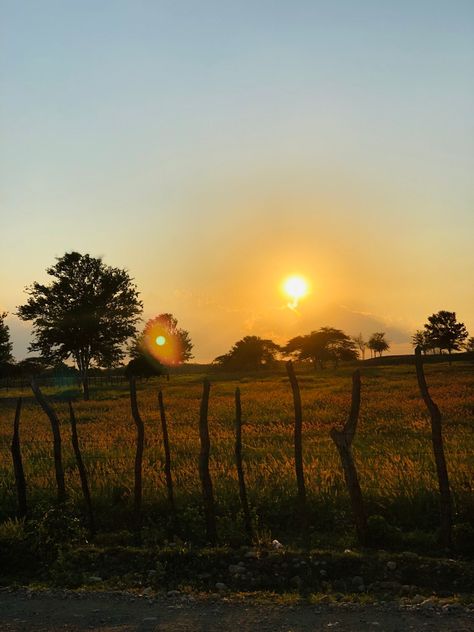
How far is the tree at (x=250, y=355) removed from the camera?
137 metres

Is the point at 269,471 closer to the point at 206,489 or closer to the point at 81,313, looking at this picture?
the point at 206,489

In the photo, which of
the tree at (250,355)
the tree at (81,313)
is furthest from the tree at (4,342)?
the tree at (250,355)

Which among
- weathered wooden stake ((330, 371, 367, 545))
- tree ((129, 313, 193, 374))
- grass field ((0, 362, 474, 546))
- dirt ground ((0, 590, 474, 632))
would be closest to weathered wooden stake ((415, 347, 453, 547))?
grass field ((0, 362, 474, 546))

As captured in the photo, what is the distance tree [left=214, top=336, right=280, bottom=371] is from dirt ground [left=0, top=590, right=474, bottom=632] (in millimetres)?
126864

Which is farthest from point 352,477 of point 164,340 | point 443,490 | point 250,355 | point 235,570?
point 250,355

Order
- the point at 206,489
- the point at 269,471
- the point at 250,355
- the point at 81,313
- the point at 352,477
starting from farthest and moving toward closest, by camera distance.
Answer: the point at 250,355
the point at 81,313
the point at 269,471
the point at 206,489
the point at 352,477

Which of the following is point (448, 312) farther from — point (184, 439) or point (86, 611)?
point (86, 611)

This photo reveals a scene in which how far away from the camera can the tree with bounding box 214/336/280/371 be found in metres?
137

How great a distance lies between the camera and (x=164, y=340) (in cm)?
12650

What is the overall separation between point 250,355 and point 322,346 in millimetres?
16569

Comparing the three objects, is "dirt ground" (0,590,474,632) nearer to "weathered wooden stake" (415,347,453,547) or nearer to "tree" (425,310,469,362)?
"weathered wooden stake" (415,347,453,547)

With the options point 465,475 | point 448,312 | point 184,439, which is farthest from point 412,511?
point 448,312

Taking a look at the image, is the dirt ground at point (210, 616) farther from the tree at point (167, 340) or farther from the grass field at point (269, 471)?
the tree at point (167, 340)

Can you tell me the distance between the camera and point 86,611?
8258 mm
